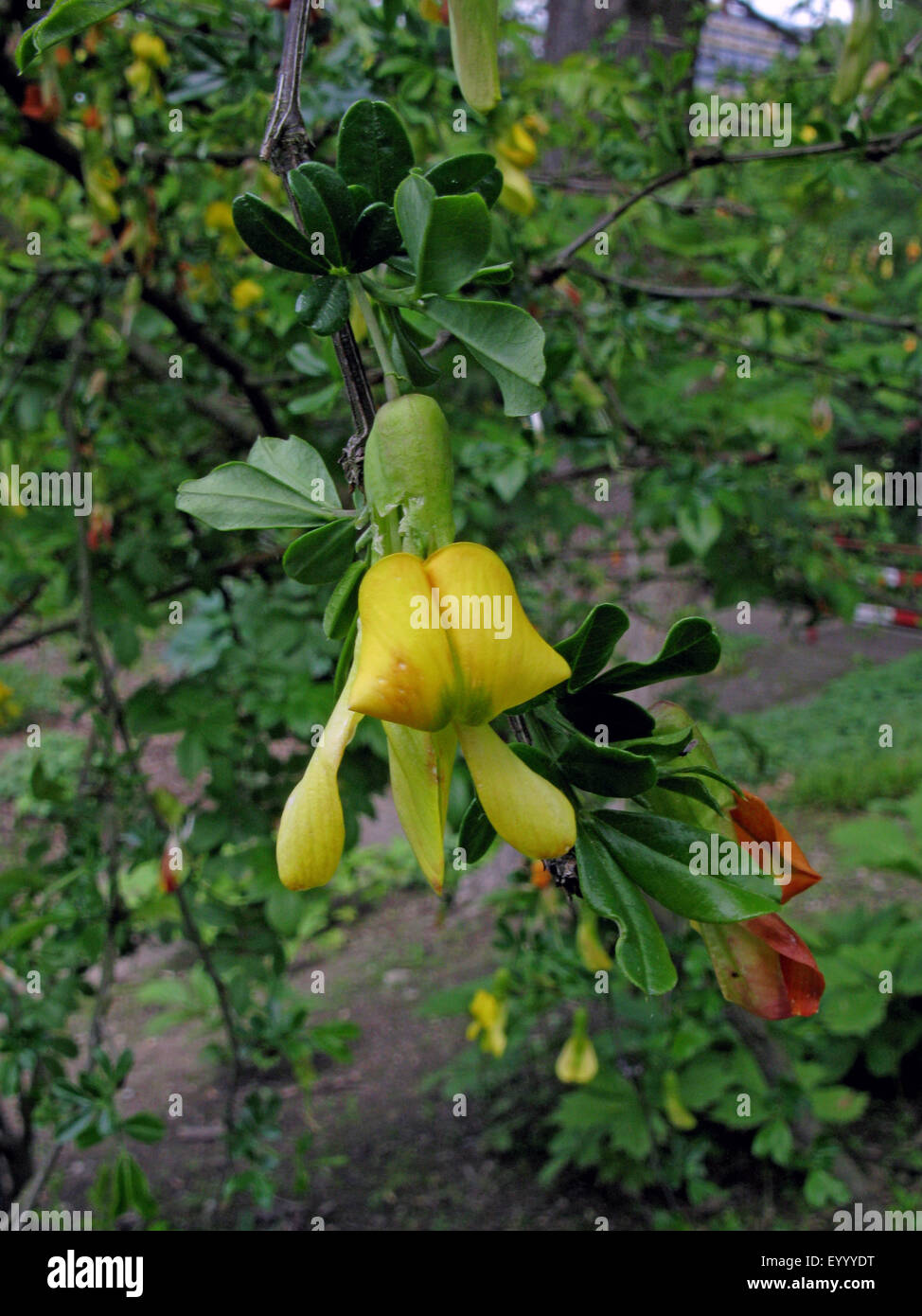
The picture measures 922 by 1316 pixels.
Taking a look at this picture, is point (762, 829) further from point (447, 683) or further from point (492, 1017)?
point (492, 1017)

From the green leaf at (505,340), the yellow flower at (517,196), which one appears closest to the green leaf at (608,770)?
the green leaf at (505,340)

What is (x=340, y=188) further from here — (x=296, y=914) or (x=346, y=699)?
(x=296, y=914)

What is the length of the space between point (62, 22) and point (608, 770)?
342 millimetres

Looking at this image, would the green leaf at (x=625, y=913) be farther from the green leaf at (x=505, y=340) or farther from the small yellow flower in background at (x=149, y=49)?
the small yellow flower in background at (x=149, y=49)

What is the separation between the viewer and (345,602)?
36 centimetres

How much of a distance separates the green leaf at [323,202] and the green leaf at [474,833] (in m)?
0.22

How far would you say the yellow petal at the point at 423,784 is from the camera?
329 mm

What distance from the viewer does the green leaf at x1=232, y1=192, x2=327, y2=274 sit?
1.20 ft

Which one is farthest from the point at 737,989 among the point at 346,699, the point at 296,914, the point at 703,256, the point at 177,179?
the point at 703,256

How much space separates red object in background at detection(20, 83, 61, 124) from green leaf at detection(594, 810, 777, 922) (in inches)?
49.3

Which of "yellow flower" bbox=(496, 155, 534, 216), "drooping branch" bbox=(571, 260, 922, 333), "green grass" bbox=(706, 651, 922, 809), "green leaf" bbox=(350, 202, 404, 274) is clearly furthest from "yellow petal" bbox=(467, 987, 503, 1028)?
"green grass" bbox=(706, 651, 922, 809)

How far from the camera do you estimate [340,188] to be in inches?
14.5

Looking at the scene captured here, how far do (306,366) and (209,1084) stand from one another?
2406 millimetres

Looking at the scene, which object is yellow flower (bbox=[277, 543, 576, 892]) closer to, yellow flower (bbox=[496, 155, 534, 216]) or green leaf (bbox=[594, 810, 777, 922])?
green leaf (bbox=[594, 810, 777, 922])
